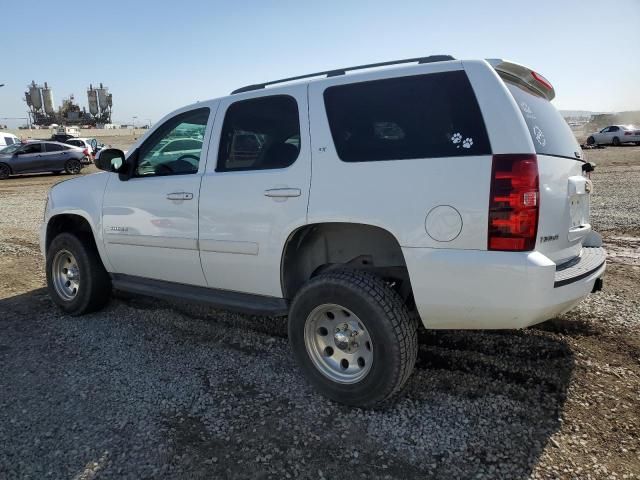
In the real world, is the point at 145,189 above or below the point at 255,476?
above

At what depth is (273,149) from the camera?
328 centimetres

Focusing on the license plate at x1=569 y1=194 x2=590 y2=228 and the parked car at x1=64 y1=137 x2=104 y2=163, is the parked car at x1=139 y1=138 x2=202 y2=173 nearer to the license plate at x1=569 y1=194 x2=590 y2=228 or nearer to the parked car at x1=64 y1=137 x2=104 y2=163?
the license plate at x1=569 y1=194 x2=590 y2=228

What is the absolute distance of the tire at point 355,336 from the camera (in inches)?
108

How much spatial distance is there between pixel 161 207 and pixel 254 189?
0.98m

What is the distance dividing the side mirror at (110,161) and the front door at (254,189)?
100 cm

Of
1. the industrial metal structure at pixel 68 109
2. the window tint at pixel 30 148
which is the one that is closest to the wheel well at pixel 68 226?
the window tint at pixel 30 148

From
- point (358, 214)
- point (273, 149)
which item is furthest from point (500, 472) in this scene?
point (273, 149)

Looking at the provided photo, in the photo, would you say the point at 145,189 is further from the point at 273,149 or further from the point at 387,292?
the point at 387,292

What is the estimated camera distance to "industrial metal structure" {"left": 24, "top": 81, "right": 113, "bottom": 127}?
96500mm

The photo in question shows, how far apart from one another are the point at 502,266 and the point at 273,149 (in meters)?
1.69

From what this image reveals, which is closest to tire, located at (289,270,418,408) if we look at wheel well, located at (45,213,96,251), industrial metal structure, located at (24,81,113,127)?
wheel well, located at (45,213,96,251)

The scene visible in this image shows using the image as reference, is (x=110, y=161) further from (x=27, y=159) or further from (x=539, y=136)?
(x=27, y=159)

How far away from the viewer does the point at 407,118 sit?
9.08ft

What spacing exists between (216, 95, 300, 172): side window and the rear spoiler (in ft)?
4.17
